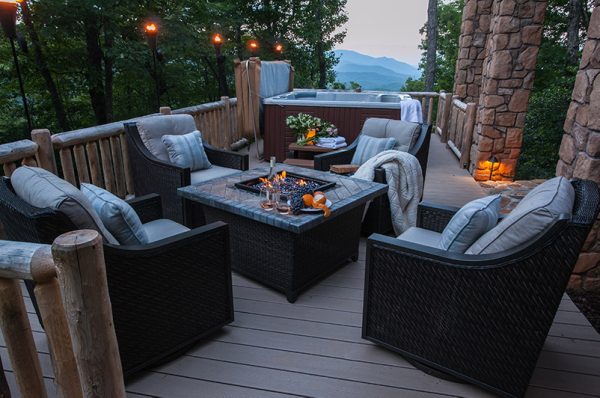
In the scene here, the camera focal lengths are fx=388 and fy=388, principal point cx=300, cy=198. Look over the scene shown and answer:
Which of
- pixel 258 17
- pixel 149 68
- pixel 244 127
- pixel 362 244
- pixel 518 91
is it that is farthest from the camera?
pixel 258 17

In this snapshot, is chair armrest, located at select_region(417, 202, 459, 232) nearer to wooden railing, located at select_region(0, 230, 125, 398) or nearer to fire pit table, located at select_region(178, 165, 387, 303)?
fire pit table, located at select_region(178, 165, 387, 303)

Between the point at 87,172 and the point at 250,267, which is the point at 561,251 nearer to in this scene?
the point at 250,267

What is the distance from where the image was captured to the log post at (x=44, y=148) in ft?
9.45

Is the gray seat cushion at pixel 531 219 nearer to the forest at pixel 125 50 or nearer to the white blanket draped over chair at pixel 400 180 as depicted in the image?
the white blanket draped over chair at pixel 400 180

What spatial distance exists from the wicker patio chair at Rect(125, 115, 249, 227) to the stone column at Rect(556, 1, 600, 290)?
2.67 m

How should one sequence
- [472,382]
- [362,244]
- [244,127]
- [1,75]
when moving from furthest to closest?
[1,75] → [244,127] → [362,244] → [472,382]

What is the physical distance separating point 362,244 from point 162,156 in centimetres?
201

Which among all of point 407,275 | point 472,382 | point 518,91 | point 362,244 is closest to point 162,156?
point 362,244

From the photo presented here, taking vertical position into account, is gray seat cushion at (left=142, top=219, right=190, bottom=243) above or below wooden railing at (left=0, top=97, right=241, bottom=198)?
below

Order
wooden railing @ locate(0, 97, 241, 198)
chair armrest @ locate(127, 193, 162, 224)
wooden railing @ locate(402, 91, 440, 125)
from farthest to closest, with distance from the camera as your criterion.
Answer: wooden railing @ locate(402, 91, 440, 125)
wooden railing @ locate(0, 97, 241, 198)
chair armrest @ locate(127, 193, 162, 224)

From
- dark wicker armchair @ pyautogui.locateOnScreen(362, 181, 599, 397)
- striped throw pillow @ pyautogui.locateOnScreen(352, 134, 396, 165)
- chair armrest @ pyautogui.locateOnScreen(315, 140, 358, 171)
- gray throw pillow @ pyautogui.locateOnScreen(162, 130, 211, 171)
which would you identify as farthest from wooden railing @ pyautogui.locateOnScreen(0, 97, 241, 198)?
dark wicker armchair @ pyautogui.locateOnScreen(362, 181, 599, 397)

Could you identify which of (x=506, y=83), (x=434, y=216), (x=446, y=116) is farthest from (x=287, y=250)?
(x=446, y=116)

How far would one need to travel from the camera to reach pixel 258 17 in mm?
12969

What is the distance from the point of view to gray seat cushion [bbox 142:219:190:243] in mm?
2385
